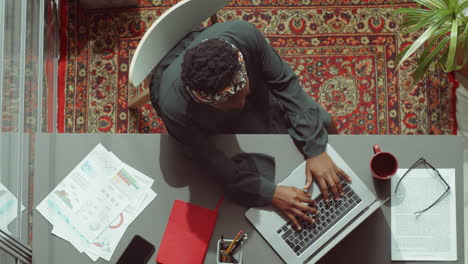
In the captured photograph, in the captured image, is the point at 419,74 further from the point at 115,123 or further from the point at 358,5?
the point at 115,123

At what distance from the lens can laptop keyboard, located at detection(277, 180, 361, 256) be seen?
1.30 m

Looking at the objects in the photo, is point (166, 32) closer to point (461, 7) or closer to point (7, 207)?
point (7, 207)

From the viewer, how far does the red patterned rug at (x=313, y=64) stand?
2.05 meters

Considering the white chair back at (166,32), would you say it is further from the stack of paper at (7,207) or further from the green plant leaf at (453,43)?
the green plant leaf at (453,43)

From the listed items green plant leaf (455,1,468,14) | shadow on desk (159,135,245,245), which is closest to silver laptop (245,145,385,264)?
shadow on desk (159,135,245,245)

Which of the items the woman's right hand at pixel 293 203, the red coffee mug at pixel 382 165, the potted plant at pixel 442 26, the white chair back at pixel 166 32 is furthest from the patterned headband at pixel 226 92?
the potted plant at pixel 442 26

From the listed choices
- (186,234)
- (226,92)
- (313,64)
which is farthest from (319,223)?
(313,64)

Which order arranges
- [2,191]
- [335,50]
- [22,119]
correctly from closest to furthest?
1. [2,191]
2. [22,119]
3. [335,50]

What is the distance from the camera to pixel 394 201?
132cm

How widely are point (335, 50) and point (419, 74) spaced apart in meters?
0.51

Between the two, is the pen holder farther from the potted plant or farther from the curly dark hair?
the potted plant

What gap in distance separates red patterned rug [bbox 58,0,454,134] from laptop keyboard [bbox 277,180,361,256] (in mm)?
797

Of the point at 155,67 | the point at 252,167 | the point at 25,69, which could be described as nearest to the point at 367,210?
the point at 252,167


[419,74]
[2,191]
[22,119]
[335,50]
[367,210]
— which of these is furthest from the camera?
[335,50]
